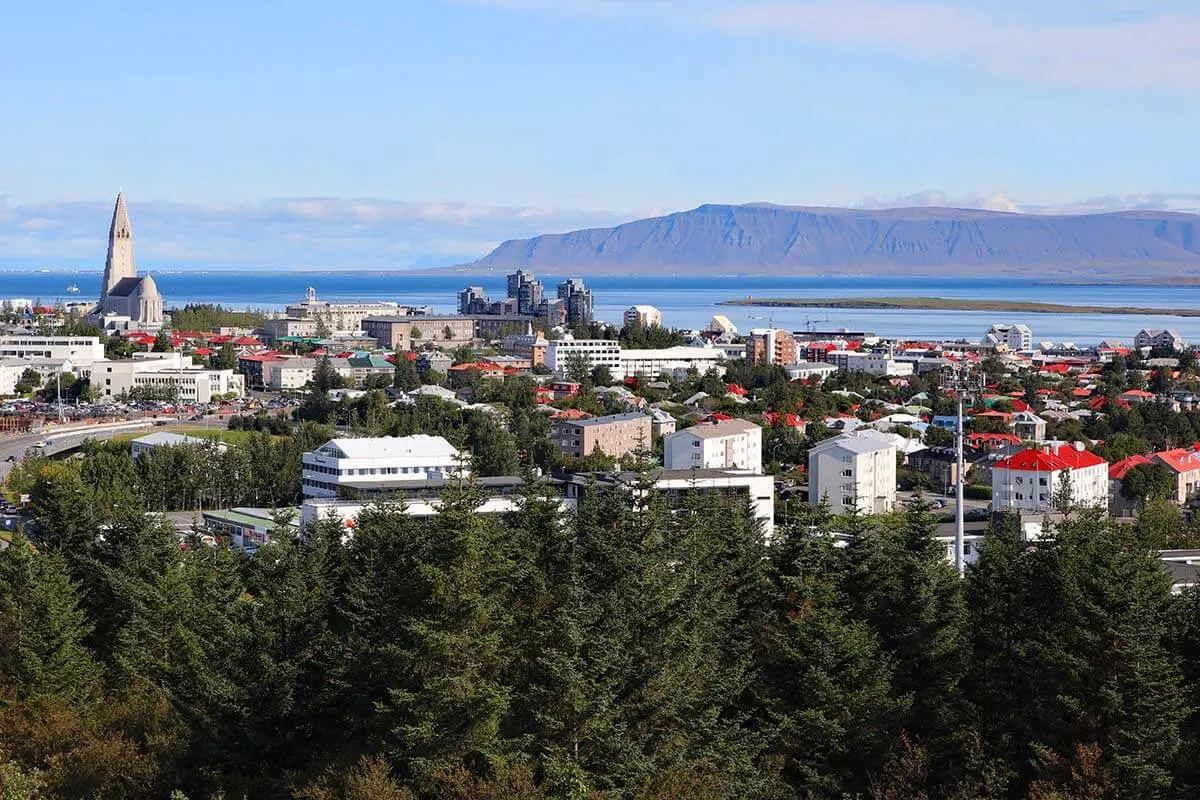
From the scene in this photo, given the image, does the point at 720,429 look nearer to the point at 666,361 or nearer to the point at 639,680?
the point at 639,680

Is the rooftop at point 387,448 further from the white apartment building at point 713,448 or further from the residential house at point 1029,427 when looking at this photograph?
the residential house at point 1029,427

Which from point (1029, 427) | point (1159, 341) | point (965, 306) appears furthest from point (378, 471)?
point (965, 306)

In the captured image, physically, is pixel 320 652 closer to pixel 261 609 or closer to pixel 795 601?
pixel 261 609

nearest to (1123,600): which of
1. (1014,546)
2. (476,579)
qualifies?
(1014,546)

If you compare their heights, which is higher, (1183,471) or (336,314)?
(336,314)

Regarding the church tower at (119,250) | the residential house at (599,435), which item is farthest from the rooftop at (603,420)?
the church tower at (119,250)
